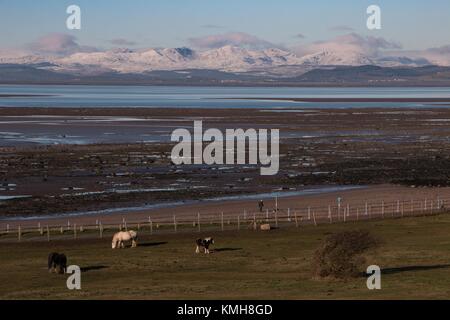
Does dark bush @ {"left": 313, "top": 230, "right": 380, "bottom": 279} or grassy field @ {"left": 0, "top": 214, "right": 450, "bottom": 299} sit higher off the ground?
dark bush @ {"left": 313, "top": 230, "right": 380, "bottom": 279}

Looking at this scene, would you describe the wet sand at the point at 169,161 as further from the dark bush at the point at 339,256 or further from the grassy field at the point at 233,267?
the dark bush at the point at 339,256

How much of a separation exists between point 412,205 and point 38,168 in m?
30.8

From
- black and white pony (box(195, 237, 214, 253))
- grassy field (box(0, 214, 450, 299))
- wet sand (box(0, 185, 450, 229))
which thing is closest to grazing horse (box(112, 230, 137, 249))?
grassy field (box(0, 214, 450, 299))

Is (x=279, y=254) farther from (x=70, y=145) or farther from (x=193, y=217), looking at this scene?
(x=70, y=145)

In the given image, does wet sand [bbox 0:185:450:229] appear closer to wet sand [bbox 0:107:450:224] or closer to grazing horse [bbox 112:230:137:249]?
wet sand [bbox 0:107:450:224]

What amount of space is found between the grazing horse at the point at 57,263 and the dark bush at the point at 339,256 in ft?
30.0

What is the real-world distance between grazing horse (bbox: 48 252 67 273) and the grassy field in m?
0.40

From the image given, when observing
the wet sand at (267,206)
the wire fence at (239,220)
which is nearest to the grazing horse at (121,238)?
the wire fence at (239,220)

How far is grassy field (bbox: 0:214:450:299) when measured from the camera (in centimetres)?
2984

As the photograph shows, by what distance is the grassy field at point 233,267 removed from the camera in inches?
1175

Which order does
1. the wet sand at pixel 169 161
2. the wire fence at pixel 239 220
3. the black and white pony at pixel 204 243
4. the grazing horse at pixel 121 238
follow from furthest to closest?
the wet sand at pixel 169 161, the wire fence at pixel 239 220, the grazing horse at pixel 121 238, the black and white pony at pixel 204 243

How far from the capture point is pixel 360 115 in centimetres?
15462

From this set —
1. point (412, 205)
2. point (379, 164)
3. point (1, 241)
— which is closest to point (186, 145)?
point (379, 164)

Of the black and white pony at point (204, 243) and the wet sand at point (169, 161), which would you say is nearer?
the black and white pony at point (204, 243)
